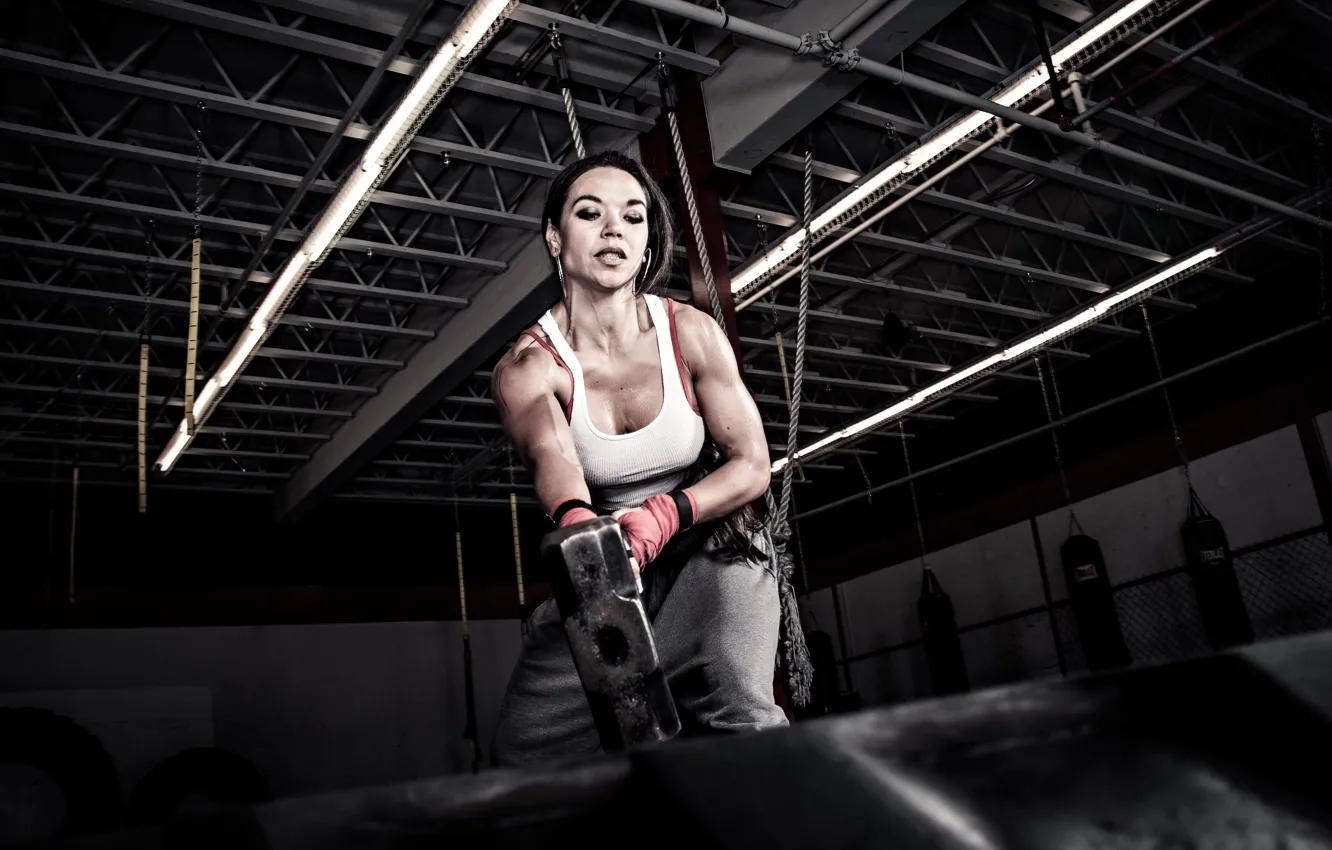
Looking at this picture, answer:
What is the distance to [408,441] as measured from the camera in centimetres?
1146

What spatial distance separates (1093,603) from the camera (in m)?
11.3

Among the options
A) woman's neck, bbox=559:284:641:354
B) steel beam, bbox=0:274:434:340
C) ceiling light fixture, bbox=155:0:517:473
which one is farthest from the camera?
steel beam, bbox=0:274:434:340

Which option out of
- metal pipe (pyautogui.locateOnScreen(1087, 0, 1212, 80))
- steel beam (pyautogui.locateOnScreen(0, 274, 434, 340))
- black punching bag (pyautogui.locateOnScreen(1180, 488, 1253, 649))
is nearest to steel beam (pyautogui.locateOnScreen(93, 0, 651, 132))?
steel beam (pyautogui.locateOnScreen(0, 274, 434, 340))

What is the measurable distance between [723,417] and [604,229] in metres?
0.42

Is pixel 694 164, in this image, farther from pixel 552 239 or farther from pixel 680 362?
pixel 680 362

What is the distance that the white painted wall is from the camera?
35.7 ft

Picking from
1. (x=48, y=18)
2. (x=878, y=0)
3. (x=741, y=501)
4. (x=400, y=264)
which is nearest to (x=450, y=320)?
(x=400, y=264)

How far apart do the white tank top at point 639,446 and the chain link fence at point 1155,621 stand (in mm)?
7626

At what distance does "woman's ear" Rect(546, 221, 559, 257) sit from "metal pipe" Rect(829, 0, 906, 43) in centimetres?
441

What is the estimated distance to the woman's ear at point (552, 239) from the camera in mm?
2051

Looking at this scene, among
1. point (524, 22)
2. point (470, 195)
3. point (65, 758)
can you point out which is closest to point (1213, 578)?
point (470, 195)

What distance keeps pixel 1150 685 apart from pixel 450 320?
9.04 metres

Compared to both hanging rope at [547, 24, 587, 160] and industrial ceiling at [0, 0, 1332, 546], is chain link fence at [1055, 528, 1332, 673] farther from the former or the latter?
hanging rope at [547, 24, 587, 160]

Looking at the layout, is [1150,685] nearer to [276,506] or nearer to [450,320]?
[450,320]
